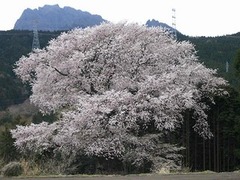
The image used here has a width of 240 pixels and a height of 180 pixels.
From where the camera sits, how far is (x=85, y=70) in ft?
69.6

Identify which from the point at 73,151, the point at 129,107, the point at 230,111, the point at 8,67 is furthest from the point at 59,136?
the point at 8,67

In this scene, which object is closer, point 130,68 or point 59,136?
point 59,136

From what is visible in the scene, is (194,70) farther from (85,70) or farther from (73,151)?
(73,151)

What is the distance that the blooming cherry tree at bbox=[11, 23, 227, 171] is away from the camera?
1853cm

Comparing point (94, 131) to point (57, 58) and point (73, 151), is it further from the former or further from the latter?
point (57, 58)

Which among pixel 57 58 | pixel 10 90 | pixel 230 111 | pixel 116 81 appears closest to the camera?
pixel 116 81

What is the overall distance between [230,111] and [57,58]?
10.4 metres

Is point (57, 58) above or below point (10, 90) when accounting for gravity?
below

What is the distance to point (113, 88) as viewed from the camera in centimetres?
2102

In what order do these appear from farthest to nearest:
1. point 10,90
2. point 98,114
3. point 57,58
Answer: point 10,90 < point 57,58 < point 98,114

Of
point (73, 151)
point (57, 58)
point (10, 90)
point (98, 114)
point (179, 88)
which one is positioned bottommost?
point (73, 151)

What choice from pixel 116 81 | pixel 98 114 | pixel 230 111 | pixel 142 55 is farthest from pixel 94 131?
pixel 230 111

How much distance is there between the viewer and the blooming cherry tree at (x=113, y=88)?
730 inches

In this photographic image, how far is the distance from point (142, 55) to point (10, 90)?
49.7 m
